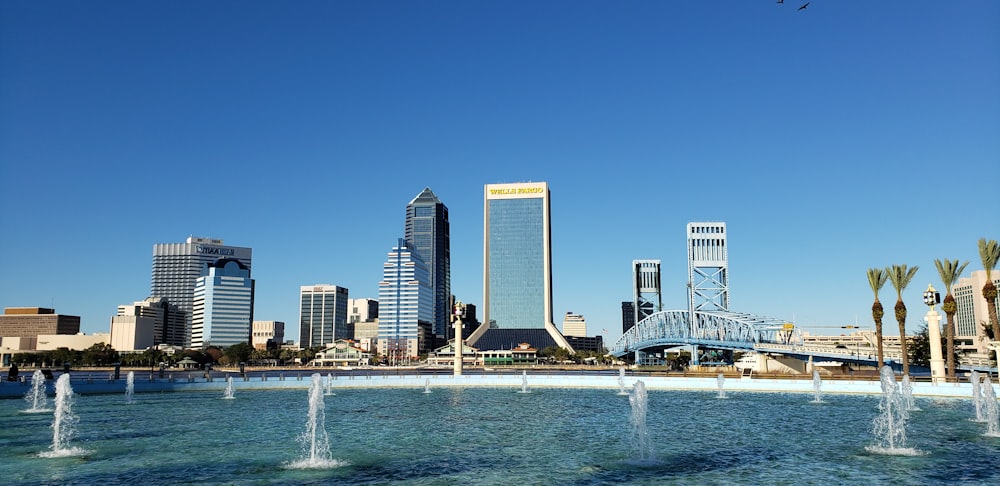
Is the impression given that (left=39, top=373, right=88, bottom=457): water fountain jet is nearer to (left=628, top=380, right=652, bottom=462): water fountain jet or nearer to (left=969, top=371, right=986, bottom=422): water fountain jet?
(left=628, top=380, right=652, bottom=462): water fountain jet

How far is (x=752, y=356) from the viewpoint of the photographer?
401ft

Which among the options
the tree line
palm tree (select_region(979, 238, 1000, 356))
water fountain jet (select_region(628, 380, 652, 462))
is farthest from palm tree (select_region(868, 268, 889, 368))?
water fountain jet (select_region(628, 380, 652, 462))

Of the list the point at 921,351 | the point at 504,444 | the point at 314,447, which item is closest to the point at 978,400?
the point at 504,444

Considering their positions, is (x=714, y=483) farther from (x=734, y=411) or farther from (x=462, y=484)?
(x=734, y=411)

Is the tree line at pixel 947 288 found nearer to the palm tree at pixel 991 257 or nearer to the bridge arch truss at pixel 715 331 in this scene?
the palm tree at pixel 991 257

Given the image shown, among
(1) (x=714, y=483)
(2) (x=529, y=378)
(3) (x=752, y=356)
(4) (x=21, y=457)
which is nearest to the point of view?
(1) (x=714, y=483)

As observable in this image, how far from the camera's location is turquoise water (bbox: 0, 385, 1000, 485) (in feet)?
89.4

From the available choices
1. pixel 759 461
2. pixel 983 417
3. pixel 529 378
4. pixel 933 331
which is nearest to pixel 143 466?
pixel 759 461

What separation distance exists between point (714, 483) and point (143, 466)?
918 inches

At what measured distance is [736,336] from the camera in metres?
156

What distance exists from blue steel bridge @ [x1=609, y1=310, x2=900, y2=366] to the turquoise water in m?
61.9

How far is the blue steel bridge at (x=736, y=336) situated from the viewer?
118294 mm

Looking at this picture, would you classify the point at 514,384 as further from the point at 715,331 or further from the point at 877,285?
the point at 715,331

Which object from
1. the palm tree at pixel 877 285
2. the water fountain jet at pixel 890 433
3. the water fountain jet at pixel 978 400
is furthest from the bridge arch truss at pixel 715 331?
the water fountain jet at pixel 890 433
